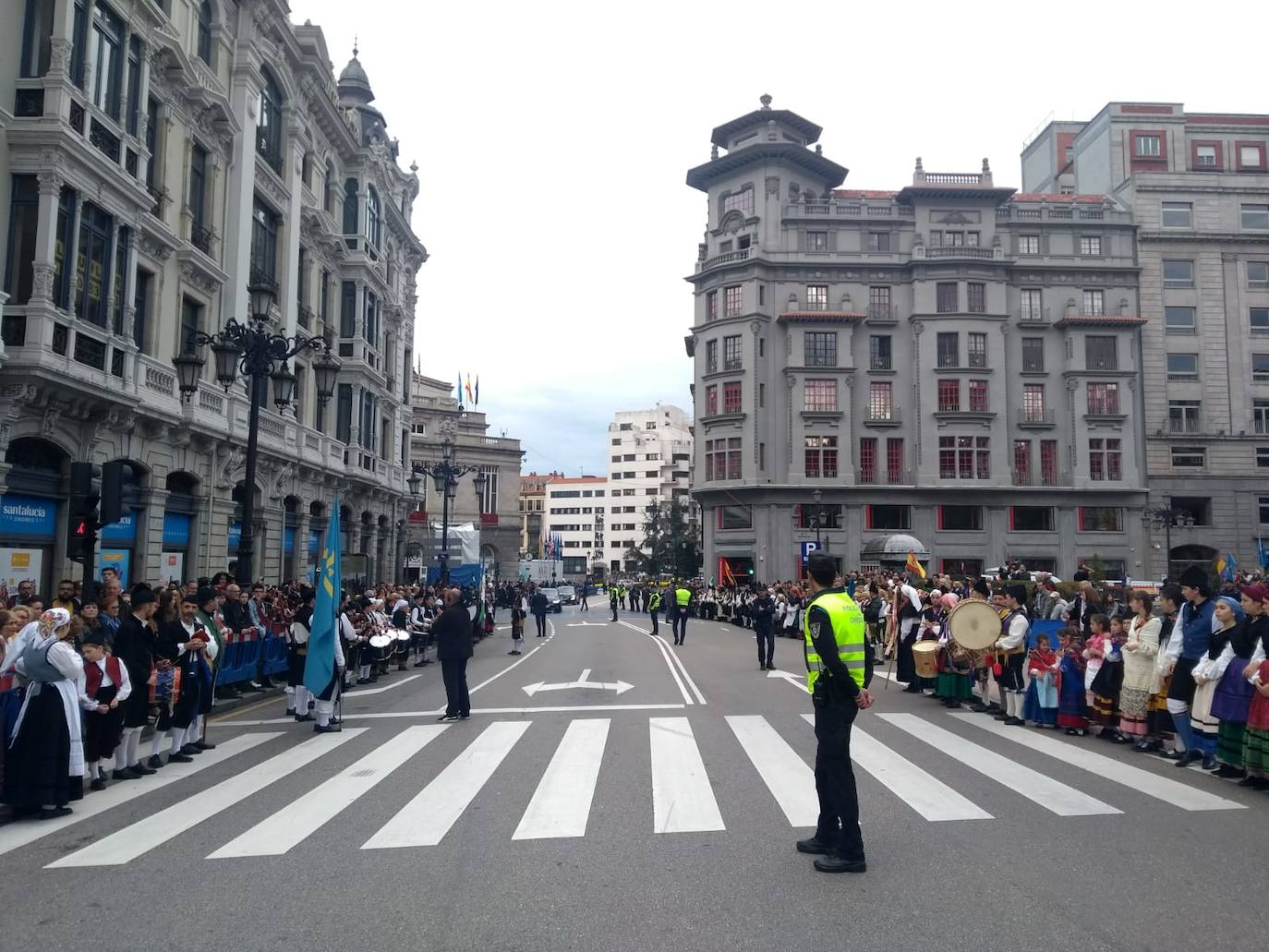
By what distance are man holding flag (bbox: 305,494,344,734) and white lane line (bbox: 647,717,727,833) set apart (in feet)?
13.6

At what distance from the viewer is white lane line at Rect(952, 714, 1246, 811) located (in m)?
7.48

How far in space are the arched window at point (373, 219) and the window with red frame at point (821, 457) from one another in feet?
83.9

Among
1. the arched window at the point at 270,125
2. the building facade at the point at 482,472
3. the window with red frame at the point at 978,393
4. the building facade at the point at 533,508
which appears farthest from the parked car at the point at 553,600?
the building facade at the point at 533,508

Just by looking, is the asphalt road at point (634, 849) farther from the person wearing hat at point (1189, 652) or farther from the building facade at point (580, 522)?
the building facade at point (580, 522)

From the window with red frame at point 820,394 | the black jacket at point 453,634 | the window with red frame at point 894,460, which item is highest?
the window with red frame at point 820,394

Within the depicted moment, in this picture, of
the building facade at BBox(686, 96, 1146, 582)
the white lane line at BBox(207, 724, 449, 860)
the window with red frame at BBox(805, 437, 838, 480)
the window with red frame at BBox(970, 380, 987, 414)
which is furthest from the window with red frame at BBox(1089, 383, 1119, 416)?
the white lane line at BBox(207, 724, 449, 860)

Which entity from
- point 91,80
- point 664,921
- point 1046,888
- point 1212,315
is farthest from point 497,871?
point 1212,315

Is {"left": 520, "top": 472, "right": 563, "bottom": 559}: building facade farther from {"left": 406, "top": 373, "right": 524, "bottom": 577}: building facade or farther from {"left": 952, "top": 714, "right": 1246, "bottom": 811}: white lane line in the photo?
{"left": 952, "top": 714, "right": 1246, "bottom": 811}: white lane line

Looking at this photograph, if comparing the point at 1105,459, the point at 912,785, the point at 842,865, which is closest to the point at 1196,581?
the point at 912,785

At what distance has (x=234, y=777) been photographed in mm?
8703

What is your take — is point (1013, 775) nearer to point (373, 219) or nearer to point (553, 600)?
point (373, 219)

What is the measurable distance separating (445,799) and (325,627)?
468cm

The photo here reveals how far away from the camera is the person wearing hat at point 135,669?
8523 millimetres

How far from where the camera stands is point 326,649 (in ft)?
37.3
